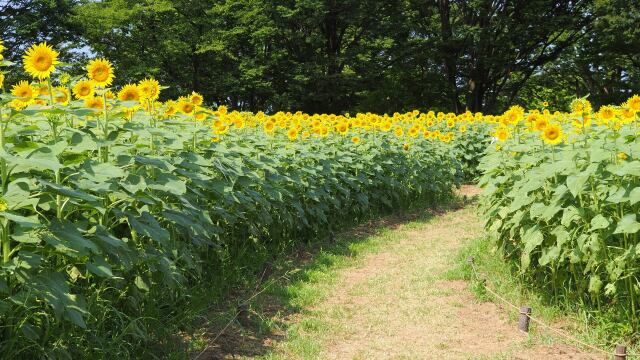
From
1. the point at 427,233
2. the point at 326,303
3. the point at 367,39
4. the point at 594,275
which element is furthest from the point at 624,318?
the point at 367,39

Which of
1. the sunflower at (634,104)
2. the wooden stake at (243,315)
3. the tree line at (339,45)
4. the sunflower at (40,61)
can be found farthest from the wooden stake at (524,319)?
the tree line at (339,45)

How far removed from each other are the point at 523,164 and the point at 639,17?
73.3 ft

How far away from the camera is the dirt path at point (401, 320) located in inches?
146

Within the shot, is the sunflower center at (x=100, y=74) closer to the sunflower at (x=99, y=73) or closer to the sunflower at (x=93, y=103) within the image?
the sunflower at (x=99, y=73)

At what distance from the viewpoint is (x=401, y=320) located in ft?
14.1

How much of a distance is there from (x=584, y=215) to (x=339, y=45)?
1037 inches

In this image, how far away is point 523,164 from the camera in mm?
4820

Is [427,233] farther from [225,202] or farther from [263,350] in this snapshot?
[263,350]

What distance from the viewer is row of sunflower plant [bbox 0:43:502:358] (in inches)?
96.0

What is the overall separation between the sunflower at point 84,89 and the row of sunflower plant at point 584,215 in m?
3.11

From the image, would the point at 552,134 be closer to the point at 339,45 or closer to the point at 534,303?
the point at 534,303

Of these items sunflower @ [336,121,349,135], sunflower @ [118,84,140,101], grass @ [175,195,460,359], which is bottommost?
grass @ [175,195,460,359]

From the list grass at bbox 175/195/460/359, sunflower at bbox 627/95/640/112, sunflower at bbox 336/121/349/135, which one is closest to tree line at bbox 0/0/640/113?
sunflower at bbox 336/121/349/135

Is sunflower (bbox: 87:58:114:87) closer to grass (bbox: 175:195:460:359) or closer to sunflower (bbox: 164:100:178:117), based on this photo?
sunflower (bbox: 164:100:178:117)
